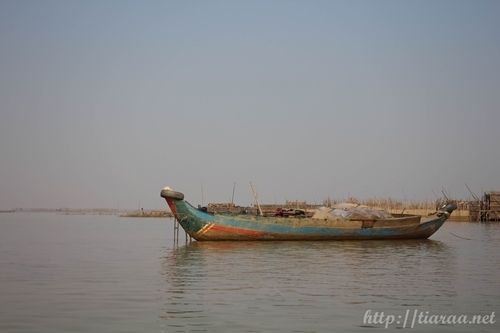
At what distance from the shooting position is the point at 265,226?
24297 millimetres

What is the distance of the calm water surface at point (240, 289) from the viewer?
9117 millimetres

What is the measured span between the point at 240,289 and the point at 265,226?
12.1m

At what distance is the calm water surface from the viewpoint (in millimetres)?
9117

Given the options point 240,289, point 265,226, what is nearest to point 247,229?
point 265,226

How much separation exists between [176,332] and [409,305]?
446 cm

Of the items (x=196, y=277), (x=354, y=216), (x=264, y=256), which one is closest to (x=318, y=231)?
(x=354, y=216)

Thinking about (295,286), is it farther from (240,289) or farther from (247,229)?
(247,229)

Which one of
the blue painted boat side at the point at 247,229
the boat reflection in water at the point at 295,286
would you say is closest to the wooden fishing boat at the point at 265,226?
the blue painted boat side at the point at 247,229

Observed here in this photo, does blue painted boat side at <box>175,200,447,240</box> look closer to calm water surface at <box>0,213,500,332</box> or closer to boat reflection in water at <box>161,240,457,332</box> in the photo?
boat reflection in water at <box>161,240,457,332</box>

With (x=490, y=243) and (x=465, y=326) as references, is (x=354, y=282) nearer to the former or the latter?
(x=465, y=326)

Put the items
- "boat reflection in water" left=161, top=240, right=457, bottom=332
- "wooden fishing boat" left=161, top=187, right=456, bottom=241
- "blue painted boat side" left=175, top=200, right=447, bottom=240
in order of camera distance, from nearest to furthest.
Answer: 1. "boat reflection in water" left=161, top=240, right=457, bottom=332
2. "wooden fishing boat" left=161, top=187, right=456, bottom=241
3. "blue painted boat side" left=175, top=200, right=447, bottom=240

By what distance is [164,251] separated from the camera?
73.7ft

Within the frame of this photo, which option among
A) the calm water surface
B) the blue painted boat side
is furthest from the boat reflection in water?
the blue painted boat side

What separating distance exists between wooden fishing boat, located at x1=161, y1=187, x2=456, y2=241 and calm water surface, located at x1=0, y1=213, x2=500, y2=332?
2696mm
